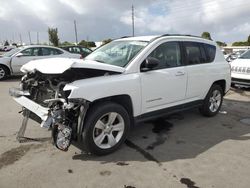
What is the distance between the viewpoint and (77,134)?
373 centimetres

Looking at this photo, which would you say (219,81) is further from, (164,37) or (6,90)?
(6,90)

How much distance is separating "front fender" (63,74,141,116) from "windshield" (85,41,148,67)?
35cm

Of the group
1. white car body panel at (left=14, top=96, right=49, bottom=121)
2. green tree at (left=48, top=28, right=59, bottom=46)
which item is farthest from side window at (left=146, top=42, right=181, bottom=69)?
green tree at (left=48, top=28, right=59, bottom=46)

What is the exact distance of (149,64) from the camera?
429cm

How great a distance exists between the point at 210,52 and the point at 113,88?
9.83 ft

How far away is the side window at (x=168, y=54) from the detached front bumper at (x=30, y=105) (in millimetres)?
1977

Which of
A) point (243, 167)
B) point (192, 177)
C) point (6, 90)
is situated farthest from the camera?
point (6, 90)

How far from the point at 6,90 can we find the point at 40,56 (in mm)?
3303

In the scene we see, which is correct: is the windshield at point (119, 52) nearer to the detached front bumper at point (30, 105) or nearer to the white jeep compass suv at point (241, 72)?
the detached front bumper at point (30, 105)

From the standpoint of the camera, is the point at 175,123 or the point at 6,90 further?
the point at 6,90

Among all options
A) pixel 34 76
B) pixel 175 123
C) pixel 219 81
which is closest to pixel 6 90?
pixel 34 76

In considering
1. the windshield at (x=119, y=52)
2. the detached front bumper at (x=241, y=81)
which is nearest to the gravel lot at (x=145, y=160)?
the windshield at (x=119, y=52)

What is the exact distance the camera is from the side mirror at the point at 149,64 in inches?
169

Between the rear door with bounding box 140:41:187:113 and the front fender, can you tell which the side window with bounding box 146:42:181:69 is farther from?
the front fender
